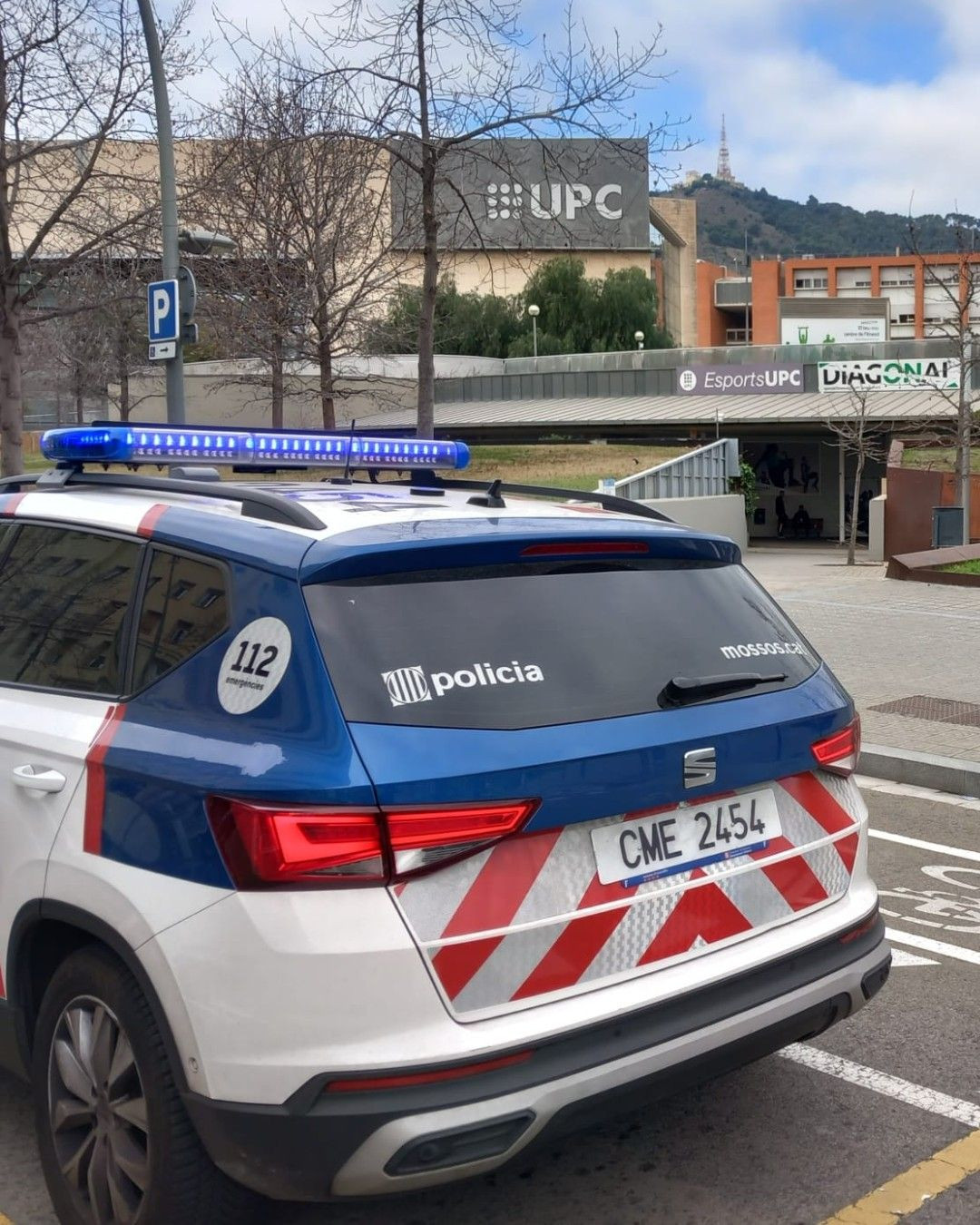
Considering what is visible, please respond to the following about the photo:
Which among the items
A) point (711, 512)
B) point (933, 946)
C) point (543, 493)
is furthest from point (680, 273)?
point (543, 493)

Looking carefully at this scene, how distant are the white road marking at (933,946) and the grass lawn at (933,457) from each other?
29529 mm

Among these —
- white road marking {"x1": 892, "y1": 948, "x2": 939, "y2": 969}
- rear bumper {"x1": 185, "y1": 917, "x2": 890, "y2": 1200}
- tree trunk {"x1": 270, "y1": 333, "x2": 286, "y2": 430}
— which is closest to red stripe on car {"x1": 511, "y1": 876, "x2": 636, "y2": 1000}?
rear bumper {"x1": 185, "y1": 917, "x2": 890, "y2": 1200}

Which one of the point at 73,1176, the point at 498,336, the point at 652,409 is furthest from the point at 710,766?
the point at 498,336

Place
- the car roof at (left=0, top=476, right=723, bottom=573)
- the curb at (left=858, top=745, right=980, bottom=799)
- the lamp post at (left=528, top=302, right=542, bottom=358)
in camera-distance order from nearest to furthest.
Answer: the car roof at (left=0, top=476, right=723, bottom=573)
the curb at (left=858, top=745, right=980, bottom=799)
the lamp post at (left=528, top=302, right=542, bottom=358)

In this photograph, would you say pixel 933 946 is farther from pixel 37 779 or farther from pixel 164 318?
pixel 164 318

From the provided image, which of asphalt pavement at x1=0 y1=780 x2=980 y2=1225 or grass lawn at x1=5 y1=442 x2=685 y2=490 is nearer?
asphalt pavement at x1=0 y1=780 x2=980 y2=1225

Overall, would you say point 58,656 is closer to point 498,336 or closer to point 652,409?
point 652,409

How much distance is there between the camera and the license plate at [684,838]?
2848mm

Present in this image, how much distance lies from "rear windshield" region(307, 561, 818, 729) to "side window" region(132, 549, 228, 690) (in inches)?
11.8

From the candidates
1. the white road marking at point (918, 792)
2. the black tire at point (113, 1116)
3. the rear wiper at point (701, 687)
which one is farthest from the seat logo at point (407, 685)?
the white road marking at point (918, 792)

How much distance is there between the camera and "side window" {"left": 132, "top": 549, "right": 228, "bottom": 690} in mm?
2943

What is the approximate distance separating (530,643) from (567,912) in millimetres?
574

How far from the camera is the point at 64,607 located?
3447 millimetres

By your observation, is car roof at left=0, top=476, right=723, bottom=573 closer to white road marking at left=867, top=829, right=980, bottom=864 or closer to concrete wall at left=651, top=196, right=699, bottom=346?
white road marking at left=867, top=829, right=980, bottom=864
